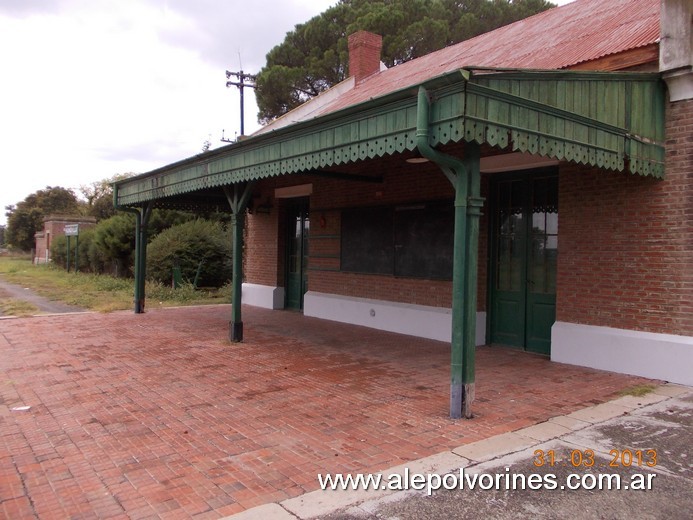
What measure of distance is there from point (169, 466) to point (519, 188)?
6.21m

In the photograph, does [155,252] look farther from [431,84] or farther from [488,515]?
[488,515]

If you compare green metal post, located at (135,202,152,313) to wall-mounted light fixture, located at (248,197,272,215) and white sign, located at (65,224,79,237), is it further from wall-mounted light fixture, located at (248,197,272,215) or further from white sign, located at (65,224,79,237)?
white sign, located at (65,224,79,237)

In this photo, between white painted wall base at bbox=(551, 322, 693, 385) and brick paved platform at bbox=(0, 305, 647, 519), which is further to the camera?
white painted wall base at bbox=(551, 322, 693, 385)

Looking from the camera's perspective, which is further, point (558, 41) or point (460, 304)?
point (558, 41)

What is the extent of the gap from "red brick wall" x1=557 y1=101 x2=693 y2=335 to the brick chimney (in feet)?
31.6

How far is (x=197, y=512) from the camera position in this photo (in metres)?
3.14

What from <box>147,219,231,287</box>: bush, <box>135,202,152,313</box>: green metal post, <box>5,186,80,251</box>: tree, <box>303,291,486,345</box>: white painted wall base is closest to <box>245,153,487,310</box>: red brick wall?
<box>303,291,486,345</box>: white painted wall base

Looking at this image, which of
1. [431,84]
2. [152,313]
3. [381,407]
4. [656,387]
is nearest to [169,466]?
[381,407]

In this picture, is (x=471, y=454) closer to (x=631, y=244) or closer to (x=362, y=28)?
(x=631, y=244)

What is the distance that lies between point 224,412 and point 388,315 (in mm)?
5123

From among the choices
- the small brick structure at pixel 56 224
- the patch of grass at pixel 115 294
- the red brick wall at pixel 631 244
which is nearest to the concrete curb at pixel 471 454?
the red brick wall at pixel 631 244

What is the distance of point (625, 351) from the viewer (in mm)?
6449

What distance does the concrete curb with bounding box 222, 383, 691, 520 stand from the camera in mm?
3143

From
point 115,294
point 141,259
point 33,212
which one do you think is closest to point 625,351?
point 141,259
